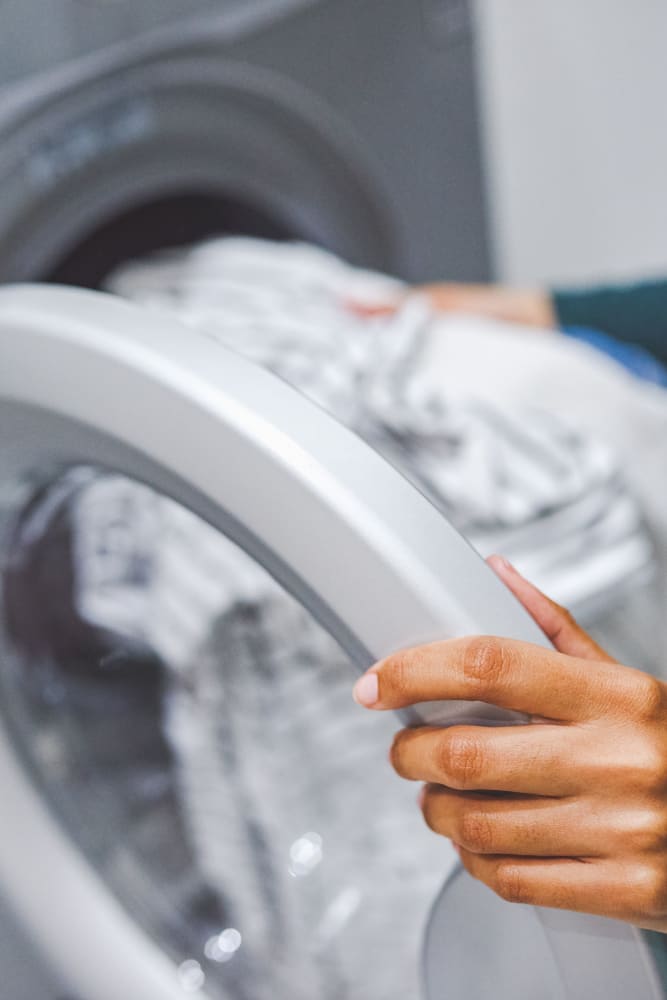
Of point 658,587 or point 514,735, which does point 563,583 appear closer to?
point 658,587

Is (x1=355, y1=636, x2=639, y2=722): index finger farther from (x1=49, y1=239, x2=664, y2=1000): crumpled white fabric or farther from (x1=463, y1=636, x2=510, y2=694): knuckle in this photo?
(x1=49, y1=239, x2=664, y2=1000): crumpled white fabric

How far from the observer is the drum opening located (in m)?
0.74

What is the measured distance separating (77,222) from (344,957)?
19.3 inches

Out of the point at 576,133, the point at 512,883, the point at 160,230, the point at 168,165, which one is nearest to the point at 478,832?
the point at 512,883

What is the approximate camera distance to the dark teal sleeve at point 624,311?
2.58 feet

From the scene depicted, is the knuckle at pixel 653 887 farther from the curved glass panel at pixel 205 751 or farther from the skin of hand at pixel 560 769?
the curved glass panel at pixel 205 751

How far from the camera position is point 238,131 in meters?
0.70

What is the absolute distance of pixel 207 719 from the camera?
1.65 feet

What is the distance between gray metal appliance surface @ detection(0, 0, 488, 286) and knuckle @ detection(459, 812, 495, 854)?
1.60 ft

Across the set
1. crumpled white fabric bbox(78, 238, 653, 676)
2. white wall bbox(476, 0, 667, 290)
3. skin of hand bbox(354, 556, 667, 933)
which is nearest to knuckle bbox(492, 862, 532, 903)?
skin of hand bbox(354, 556, 667, 933)

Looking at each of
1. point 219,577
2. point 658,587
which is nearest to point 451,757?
point 219,577

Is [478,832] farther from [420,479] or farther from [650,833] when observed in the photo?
[420,479]

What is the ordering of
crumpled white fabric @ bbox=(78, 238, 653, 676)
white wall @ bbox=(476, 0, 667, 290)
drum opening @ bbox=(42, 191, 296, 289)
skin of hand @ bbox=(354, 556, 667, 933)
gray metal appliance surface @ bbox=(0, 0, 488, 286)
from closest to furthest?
skin of hand @ bbox=(354, 556, 667, 933) < crumpled white fabric @ bbox=(78, 238, 653, 676) < gray metal appliance surface @ bbox=(0, 0, 488, 286) < drum opening @ bbox=(42, 191, 296, 289) < white wall @ bbox=(476, 0, 667, 290)

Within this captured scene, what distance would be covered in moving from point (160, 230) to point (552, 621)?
631 mm
